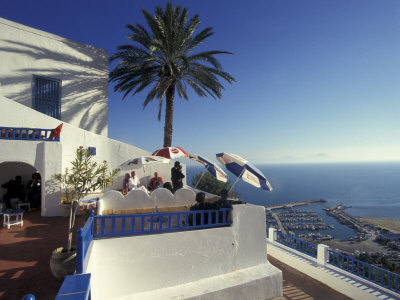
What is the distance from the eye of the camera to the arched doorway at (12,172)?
37.7ft

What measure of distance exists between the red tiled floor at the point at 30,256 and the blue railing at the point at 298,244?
8.57m

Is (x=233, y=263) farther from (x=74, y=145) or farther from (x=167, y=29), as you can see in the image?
(x=167, y=29)

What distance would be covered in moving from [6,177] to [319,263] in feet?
49.7

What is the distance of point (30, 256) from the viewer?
228 inches

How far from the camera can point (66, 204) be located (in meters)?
9.39

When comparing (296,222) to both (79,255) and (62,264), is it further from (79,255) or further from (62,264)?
(79,255)

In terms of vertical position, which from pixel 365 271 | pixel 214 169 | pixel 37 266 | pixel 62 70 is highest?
pixel 62 70

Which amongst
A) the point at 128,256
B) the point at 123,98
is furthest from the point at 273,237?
the point at 123,98

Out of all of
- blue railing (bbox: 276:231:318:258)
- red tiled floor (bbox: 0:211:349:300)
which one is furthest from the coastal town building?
blue railing (bbox: 276:231:318:258)

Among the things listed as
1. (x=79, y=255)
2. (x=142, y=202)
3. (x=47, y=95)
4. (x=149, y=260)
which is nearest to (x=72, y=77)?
(x=47, y=95)

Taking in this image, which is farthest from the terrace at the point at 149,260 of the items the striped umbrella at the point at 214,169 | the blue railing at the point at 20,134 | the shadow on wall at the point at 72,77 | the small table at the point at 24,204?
the shadow on wall at the point at 72,77

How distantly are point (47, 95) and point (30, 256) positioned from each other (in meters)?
11.1

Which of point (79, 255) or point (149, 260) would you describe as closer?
point (79, 255)

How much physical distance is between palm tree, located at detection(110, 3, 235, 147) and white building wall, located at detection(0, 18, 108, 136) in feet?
5.12
